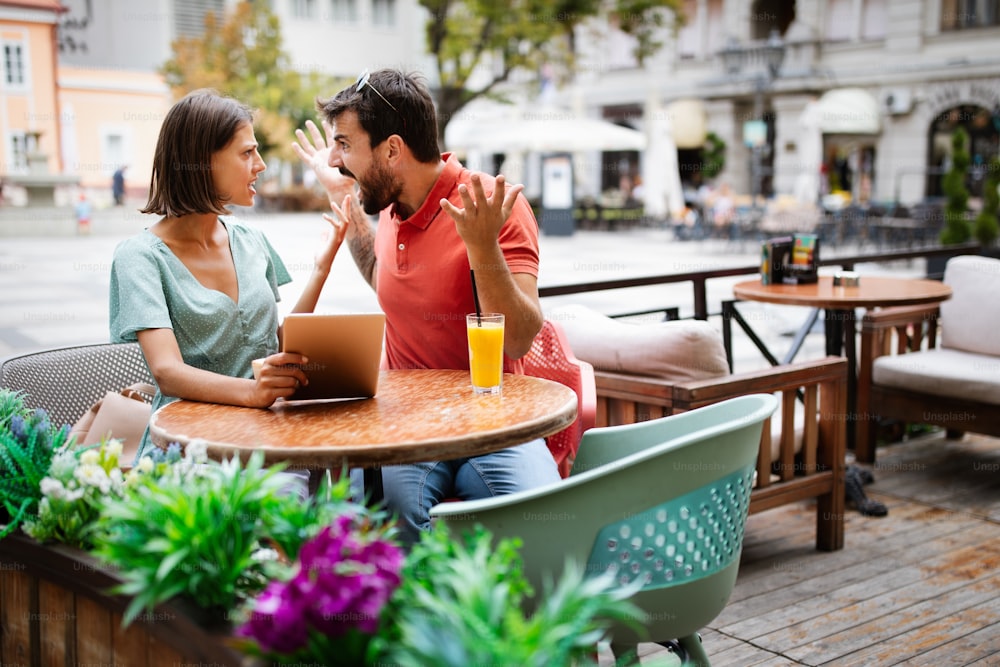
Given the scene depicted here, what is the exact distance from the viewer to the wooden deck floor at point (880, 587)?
248 centimetres

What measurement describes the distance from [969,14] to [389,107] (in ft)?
70.2

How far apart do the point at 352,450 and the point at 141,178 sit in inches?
1131

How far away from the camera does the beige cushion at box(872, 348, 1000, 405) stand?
153 inches

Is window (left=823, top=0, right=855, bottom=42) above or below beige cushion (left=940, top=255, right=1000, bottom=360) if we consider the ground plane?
above

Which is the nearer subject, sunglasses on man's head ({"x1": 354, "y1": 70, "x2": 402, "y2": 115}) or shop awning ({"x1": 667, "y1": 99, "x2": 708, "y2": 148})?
sunglasses on man's head ({"x1": 354, "y1": 70, "x2": 402, "y2": 115})

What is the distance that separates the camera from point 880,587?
114 inches

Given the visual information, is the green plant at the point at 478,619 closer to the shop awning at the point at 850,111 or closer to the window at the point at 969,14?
the shop awning at the point at 850,111

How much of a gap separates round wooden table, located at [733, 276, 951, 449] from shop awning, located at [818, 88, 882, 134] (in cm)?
1607

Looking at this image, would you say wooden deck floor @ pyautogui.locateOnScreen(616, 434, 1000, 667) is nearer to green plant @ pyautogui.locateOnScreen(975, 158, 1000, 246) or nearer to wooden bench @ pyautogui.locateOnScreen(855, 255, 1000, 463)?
wooden bench @ pyautogui.locateOnScreen(855, 255, 1000, 463)

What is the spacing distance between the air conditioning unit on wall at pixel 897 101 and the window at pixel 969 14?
1500 mm

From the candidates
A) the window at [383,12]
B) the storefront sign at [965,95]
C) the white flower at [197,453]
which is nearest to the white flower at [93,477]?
the white flower at [197,453]

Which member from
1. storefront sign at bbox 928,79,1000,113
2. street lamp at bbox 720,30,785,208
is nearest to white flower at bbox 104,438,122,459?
storefront sign at bbox 928,79,1000,113

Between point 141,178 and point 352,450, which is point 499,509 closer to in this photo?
point 352,450

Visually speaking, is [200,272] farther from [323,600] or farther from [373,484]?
[323,600]
